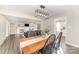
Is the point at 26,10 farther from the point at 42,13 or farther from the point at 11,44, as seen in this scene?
the point at 11,44

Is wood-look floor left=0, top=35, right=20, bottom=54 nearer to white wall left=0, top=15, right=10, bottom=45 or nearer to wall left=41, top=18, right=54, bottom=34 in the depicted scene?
white wall left=0, top=15, right=10, bottom=45

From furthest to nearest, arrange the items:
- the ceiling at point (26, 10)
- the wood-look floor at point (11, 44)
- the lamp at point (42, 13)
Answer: the lamp at point (42, 13) < the wood-look floor at point (11, 44) < the ceiling at point (26, 10)

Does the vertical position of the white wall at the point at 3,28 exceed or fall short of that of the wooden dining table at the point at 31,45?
it exceeds it

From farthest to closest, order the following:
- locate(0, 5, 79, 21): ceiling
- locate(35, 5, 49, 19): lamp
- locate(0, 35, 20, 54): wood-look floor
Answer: locate(35, 5, 49, 19): lamp, locate(0, 35, 20, 54): wood-look floor, locate(0, 5, 79, 21): ceiling

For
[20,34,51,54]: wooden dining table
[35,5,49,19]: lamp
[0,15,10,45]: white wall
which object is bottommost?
[20,34,51,54]: wooden dining table

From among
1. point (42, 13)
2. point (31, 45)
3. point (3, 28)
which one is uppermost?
point (42, 13)

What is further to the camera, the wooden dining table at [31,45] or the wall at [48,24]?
the wall at [48,24]

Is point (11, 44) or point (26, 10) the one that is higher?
point (26, 10)

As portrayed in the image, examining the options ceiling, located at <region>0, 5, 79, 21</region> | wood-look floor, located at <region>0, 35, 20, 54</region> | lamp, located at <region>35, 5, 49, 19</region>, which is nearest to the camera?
ceiling, located at <region>0, 5, 79, 21</region>

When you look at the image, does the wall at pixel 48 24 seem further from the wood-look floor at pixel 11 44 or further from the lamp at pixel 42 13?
the wood-look floor at pixel 11 44

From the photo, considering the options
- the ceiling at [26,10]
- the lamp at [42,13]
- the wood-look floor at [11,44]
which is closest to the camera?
the ceiling at [26,10]

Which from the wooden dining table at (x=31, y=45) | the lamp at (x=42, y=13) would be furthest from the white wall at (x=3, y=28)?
the lamp at (x=42, y=13)

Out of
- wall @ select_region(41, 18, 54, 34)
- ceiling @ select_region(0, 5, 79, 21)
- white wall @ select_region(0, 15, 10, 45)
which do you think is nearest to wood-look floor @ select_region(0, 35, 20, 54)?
white wall @ select_region(0, 15, 10, 45)

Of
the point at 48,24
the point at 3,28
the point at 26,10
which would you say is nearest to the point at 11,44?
the point at 3,28
